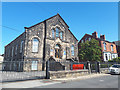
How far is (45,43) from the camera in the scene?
21.7 metres

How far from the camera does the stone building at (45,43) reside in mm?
19781

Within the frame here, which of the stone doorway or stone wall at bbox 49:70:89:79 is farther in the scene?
the stone doorway

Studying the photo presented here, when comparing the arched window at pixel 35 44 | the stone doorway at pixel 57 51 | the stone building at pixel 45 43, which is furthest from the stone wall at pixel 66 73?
the arched window at pixel 35 44

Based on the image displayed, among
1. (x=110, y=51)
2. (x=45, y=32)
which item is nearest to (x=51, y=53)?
(x=45, y=32)

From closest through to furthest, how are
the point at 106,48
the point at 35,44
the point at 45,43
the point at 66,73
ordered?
the point at 66,73 → the point at 35,44 → the point at 45,43 → the point at 106,48

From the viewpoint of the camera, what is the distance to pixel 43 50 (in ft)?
70.6

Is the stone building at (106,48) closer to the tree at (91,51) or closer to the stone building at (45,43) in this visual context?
the tree at (91,51)

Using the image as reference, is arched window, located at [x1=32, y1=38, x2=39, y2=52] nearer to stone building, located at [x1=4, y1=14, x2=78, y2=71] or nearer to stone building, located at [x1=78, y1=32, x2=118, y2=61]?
stone building, located at [x1=4, y1=14, x2=78, y2=71]

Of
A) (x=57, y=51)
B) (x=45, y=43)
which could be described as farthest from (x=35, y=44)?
(x=57, y=51)

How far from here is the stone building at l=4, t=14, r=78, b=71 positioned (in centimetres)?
1978

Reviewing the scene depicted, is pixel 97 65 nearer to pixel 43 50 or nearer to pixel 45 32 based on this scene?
pixel 43 50

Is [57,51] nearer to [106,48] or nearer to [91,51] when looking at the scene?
[91,51]

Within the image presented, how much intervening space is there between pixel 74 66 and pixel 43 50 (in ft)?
32.6

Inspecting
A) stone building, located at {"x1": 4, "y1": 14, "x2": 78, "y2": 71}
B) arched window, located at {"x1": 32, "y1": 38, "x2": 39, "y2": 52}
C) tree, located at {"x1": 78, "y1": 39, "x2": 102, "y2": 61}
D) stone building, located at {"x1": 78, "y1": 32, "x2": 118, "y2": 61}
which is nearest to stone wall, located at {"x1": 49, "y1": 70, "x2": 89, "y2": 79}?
stone building, located at {"x1": 4, "y1": 14, "x2": 78, "y2": 71}
